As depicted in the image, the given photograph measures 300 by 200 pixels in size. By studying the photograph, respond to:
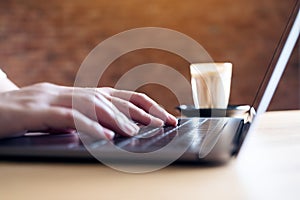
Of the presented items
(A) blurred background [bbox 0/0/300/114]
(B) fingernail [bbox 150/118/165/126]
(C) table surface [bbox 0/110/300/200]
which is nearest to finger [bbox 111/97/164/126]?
(B) fingernail [bbox 150/118/165/126]

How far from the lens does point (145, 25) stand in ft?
8.84

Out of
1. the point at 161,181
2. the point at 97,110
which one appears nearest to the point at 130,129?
the point at 97,110

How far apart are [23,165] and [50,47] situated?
2405 millimetres

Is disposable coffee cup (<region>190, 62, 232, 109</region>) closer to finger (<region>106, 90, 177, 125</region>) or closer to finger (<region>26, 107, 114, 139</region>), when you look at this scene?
finger (<region>106, 90, 177, 125</region>)

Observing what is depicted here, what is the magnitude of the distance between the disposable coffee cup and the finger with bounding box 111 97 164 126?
56 centimetres

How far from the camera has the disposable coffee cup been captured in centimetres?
118

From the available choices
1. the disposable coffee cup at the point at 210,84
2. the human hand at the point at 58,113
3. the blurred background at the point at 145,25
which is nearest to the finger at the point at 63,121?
the human hand at the point at 58,113

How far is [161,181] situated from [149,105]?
0.36m

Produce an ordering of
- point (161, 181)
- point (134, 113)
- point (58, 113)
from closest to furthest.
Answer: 1. point (161, 181)
2. point (58, 113)
3. point (134, 113)

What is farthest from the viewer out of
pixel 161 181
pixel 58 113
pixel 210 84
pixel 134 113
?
pixel 210 84

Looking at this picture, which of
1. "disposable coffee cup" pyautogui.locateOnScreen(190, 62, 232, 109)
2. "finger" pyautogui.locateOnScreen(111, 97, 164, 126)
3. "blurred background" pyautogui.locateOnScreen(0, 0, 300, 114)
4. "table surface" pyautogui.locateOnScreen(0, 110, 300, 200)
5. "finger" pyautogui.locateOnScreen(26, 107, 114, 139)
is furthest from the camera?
"blurred background" pyautogui.locateOnScreen(0, 0, 300, 114)

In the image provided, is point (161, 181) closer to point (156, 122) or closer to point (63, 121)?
point (63, 121)

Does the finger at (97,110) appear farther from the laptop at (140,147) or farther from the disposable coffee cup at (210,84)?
the disposable coffee cup at (210,84)

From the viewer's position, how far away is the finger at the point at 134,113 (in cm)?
62
